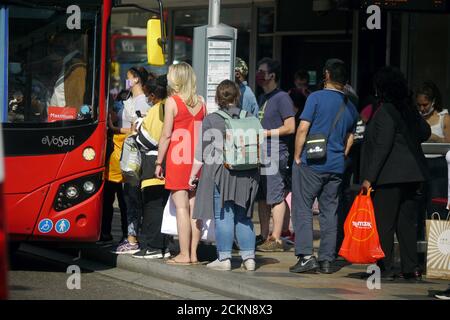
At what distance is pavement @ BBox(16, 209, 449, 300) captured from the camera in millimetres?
8820

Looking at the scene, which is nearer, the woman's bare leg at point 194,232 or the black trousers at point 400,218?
the black trousers at point 400,218

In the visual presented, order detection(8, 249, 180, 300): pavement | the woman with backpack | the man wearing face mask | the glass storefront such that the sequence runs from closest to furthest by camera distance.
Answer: detection(8, 249, 180, 300): pavement < the woman with backpack < the man wearing face mask < the glass storefront

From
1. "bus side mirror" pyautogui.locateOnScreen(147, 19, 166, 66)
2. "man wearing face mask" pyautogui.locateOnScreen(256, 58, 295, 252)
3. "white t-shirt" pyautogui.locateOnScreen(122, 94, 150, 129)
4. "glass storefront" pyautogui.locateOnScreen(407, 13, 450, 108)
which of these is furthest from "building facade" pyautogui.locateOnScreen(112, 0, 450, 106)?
"bus side mirror" pyautogui.locateOnScreen(147, 19, 166, 66)

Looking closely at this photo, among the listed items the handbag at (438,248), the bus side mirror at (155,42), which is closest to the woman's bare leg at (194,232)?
the bus side mirror at (155,42)

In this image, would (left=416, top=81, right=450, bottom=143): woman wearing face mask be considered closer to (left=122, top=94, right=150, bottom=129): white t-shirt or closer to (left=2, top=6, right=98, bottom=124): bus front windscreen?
(left=122, top=94, right=150, bottom=129): white t-shirt

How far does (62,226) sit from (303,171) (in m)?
2.25

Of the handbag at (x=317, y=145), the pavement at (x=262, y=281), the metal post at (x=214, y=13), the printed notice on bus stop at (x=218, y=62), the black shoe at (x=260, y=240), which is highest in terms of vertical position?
the metal post at (x=214, y=13)

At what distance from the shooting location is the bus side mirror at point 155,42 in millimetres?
10664

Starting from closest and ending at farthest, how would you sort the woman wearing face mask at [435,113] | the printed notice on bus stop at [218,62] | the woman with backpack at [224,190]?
the woman with backpack at [224,190] < the printed notice on bus stop at [218,62] < the woman wearing face mask at [435,113]

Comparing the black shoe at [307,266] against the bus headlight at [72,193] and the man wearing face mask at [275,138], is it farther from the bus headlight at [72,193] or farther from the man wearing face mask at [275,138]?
the bus headlight at [72,193]

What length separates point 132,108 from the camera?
11438 mm

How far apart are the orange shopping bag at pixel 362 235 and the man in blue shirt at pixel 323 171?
409mm

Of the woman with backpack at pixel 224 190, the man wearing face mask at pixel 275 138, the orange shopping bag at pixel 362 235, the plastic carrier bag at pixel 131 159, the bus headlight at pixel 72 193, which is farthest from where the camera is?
the man wearing face mask at pixel 275 138

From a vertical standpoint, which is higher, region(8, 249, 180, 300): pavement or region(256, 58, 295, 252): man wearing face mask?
region(256, 58, 295, 252): man wearing face mask
